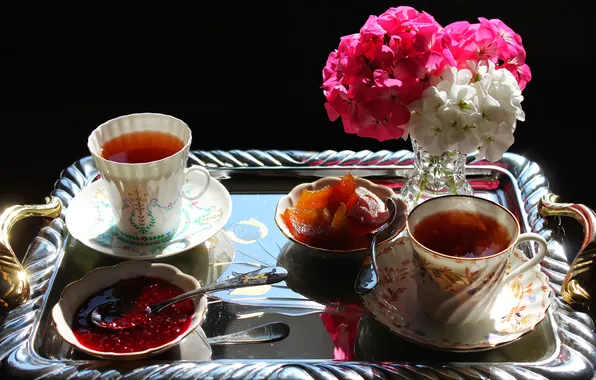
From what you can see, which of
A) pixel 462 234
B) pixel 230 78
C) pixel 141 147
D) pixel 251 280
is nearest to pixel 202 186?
pixel 141 147

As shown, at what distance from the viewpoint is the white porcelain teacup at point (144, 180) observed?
39.4 inches

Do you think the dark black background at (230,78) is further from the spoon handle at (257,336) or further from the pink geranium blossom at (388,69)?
the spoon handle at (257,336)

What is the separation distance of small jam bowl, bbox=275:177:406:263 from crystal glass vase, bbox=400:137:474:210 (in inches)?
2.1

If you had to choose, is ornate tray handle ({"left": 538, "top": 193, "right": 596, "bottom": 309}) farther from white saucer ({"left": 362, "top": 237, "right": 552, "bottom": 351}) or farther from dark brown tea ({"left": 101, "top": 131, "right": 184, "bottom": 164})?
dark brown tea ({"left": 101, "top": 131, "right": 184, "bottom": 164})

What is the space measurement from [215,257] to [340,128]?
1.09 m

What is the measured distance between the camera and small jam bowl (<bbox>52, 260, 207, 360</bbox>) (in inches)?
33.0

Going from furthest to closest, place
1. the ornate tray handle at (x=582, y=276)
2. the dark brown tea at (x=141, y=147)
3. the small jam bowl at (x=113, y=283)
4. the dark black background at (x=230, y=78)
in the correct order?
the dark black background at (x=230, y=78)
the dark brown tea at (x=141, y=147)
the ornate tray handle at (x=582, y=276)
the small jam bowl at (x=113, y=283)

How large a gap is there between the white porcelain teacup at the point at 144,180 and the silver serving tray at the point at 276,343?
62 mm

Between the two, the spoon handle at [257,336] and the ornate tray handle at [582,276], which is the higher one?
the ornate tray handle at [582,276]

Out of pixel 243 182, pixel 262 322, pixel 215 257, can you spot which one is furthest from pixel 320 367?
pixel 243 182

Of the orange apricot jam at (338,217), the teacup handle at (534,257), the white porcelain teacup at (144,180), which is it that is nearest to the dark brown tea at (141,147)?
the white porcelain teacup at (144,180)

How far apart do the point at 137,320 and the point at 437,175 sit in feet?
1.74

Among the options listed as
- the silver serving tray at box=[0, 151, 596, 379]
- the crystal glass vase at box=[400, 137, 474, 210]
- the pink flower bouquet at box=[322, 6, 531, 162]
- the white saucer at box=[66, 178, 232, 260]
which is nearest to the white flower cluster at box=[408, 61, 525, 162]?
the pink flower bouquet at box=[322, 6, 531, 162]

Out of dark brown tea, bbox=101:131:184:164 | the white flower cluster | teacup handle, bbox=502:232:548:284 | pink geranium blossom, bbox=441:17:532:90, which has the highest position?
pink geranium blossom, bbox=441:17:532:90
